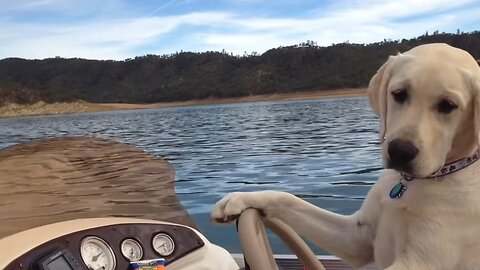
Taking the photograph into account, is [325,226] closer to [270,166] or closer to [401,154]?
[401,154]

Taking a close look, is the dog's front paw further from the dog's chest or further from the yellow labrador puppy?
the dog's chest

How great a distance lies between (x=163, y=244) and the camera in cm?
216

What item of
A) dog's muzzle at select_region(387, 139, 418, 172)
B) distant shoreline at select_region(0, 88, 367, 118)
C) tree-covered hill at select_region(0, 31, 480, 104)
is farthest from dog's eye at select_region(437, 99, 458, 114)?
tree-covered hill at select_region(0, 31, 480, 104)

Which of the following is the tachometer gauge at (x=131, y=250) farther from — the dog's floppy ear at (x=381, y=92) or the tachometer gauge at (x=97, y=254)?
the dog's floppy ear at (x=381, y=92)

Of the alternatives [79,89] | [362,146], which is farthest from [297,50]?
[362,146]

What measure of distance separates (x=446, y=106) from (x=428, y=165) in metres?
0.16

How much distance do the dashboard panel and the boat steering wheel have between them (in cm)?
42

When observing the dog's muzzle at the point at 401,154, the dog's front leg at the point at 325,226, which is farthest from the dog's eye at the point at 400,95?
the dog's front leg at the point at 325,226

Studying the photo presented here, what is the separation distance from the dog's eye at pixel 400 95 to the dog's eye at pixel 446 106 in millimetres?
92

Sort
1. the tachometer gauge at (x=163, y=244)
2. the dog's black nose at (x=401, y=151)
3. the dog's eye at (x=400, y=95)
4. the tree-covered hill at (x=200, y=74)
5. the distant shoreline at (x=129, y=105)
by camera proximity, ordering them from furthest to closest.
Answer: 1. the tree-covered hill at (x=200, y=74)
2. the distant shoreline at (x=129, y=105)
3. the tachometer gauge at (x=163, y=244)
4. the dog's eye at (x=400, y=95)
5. the dog's black nose at (x=401, y=151)

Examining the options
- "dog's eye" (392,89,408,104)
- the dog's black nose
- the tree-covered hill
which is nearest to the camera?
the dog's black nose

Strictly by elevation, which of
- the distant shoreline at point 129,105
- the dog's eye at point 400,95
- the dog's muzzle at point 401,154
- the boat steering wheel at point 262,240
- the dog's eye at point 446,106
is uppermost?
the dog's eye at point 400,95

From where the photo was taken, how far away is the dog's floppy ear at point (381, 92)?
1951 millimetres

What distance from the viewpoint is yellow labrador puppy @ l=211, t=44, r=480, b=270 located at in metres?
1.74
